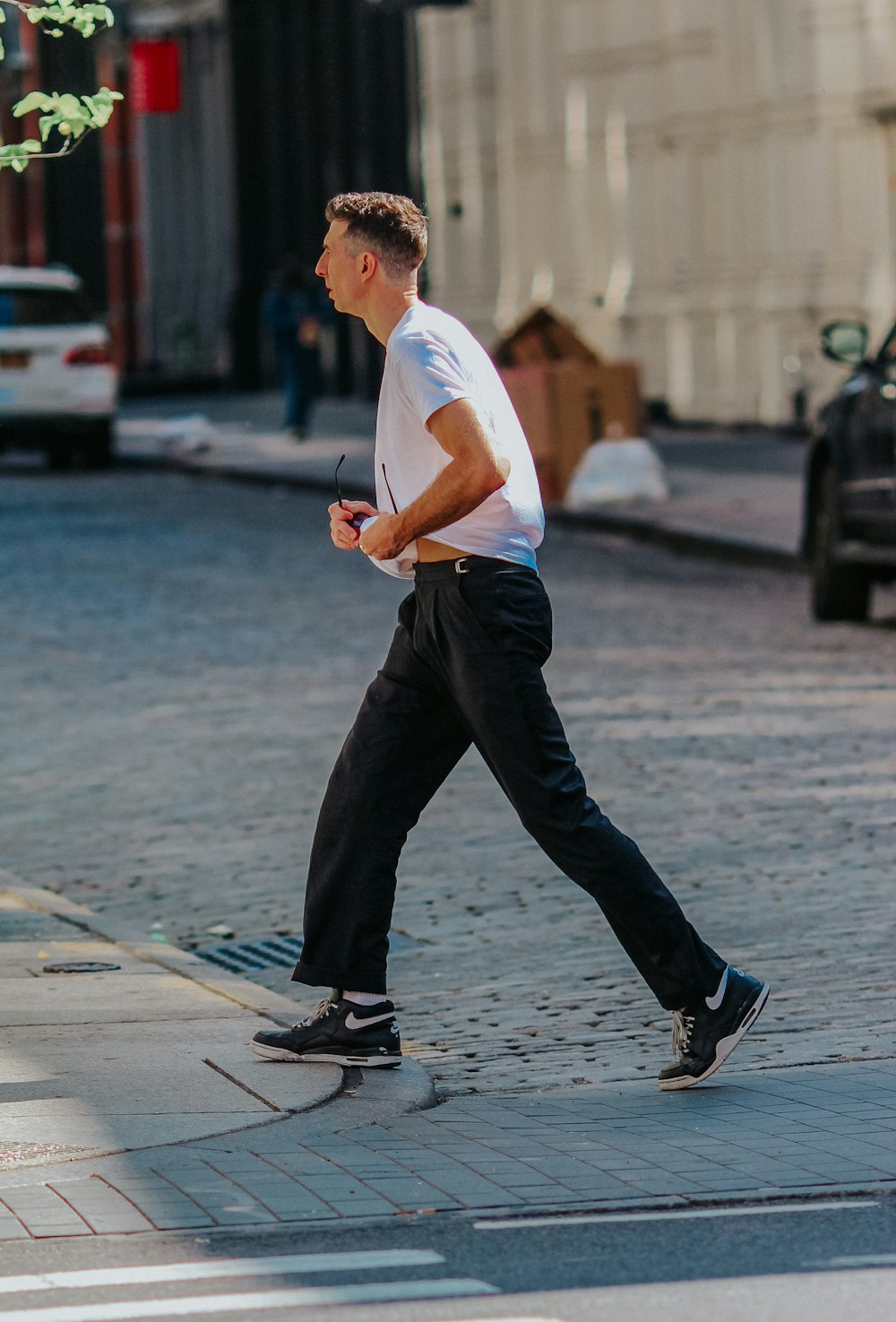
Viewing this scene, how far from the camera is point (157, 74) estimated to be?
133 feet

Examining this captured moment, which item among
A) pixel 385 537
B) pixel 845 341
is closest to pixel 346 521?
pixel 385 537

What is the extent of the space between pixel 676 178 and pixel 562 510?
9962mm

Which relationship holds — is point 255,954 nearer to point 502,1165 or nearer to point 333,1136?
point 333,1136

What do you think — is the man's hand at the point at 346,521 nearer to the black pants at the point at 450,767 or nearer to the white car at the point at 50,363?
the black pants at the point at 450,767

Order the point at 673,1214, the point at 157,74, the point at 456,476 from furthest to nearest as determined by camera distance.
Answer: the point at 157,74
the point at 456,476
the point at 673,1214

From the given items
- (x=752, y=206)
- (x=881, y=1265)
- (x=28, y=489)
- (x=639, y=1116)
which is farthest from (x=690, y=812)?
(x=752, y=206)

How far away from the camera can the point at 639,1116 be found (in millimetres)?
5441

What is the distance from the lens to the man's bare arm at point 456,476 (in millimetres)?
5457

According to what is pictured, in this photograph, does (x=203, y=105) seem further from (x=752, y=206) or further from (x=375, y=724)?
(x=375, y=724)

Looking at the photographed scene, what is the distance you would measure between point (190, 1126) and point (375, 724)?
1009 mm

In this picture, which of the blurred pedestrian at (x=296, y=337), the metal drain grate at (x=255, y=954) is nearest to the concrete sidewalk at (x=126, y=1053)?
the metal drain grate at (x=255, y=954)

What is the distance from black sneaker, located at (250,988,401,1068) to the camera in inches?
229

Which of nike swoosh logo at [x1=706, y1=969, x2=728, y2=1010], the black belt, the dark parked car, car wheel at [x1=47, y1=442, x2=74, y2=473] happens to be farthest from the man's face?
car wheel at [x1=47, y1=442, x2=74, y2=473]

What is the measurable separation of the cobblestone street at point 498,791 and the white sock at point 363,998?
24cm
